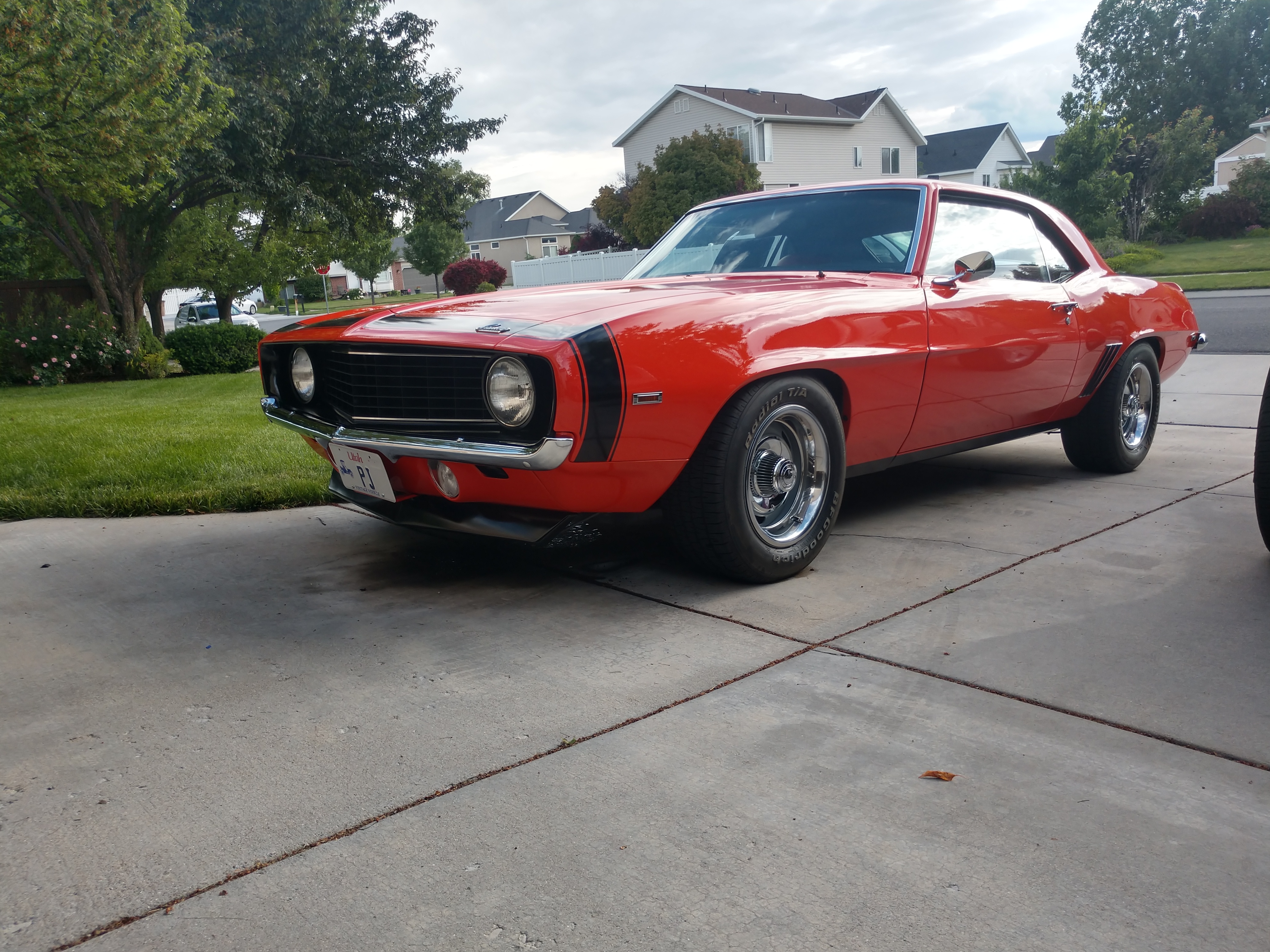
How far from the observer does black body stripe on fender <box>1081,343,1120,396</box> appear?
5.12 metres

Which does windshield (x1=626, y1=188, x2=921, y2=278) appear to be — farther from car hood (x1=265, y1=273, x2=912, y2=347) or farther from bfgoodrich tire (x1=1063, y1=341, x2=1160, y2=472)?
bfgoodrich tire (x1=1063, y1=341, x2=1160, y2=472)

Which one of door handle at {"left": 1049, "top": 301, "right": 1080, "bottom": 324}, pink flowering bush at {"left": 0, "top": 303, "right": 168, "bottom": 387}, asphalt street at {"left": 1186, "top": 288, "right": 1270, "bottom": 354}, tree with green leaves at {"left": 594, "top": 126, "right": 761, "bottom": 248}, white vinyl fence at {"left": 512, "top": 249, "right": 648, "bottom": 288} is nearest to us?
door handle at {"left": 1049, "top": 301, "right": 1080, "bottom": 324}

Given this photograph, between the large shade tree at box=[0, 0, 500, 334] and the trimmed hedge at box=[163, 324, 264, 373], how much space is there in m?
0.96

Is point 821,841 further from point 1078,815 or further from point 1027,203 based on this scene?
point 1027,203

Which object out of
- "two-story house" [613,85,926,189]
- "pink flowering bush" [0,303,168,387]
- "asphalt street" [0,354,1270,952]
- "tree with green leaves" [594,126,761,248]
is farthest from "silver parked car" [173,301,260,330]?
"asphalt street" [0,354,1270,952]

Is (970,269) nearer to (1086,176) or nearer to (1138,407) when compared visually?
(1138,407)

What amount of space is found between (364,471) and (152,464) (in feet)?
9.97

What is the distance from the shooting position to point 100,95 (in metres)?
9.88

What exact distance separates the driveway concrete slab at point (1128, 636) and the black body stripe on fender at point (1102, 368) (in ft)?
4.02

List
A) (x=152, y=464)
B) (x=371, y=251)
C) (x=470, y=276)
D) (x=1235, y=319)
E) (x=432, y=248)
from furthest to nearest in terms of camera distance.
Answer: (x=432, y=248) → (x=470, y=276) → (x=371, y=251) → (x=1235, y=319) → (x=152, y=464)

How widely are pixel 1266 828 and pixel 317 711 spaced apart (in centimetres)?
219

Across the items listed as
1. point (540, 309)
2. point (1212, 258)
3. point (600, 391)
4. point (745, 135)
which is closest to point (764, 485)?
point (600, 391)

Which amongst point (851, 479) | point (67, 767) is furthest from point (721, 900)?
point (851, 479)

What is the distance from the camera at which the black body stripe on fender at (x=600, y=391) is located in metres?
3.01
